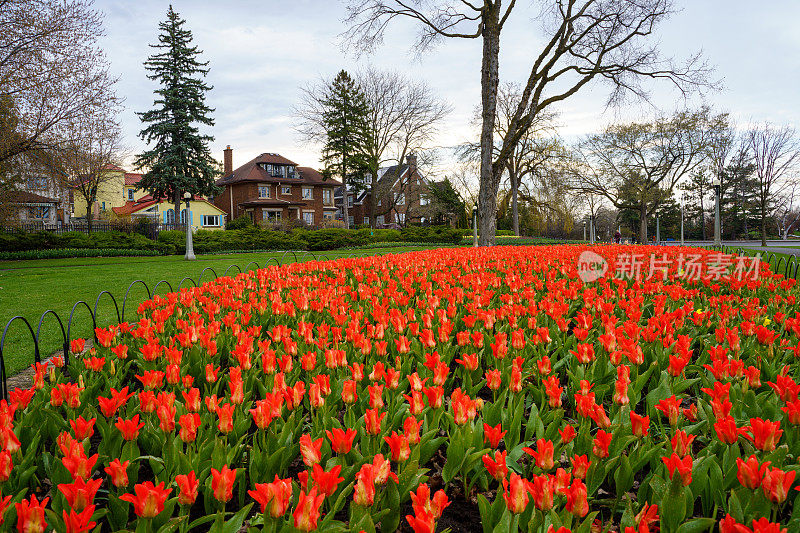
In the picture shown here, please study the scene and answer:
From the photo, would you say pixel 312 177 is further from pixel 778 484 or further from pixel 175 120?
pixel 778 484

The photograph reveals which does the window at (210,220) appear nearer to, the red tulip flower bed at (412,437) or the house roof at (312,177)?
the house roof at (312,177)

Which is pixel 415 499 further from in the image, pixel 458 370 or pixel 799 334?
pixel 799 334

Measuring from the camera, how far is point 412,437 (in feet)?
5.30

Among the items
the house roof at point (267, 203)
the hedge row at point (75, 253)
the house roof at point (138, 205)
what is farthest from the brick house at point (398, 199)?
the hedge row at point (75, 253)

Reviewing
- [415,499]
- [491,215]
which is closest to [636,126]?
[491,215]

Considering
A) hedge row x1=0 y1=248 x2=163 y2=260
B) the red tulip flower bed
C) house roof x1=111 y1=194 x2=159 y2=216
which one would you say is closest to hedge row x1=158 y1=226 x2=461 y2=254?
hedge row x1=0 y1=248 x2=163 y2=260

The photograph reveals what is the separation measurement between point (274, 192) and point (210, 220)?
735cm

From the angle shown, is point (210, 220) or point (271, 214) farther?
point (271, 214)

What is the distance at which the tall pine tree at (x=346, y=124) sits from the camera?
41.6 meters

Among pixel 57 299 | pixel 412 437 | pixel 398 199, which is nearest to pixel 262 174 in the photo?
pixel 398 199

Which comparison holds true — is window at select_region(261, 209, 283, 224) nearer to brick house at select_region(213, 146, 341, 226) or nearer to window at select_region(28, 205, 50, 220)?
brick house at select_region(213, 146, 341, 226)

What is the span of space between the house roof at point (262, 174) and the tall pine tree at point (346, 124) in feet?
29.8

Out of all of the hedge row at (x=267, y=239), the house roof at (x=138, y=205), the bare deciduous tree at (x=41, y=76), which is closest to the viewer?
the bare deciduous tree at (x=41, y=76)

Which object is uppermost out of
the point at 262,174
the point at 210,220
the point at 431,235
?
the point at 262,174
